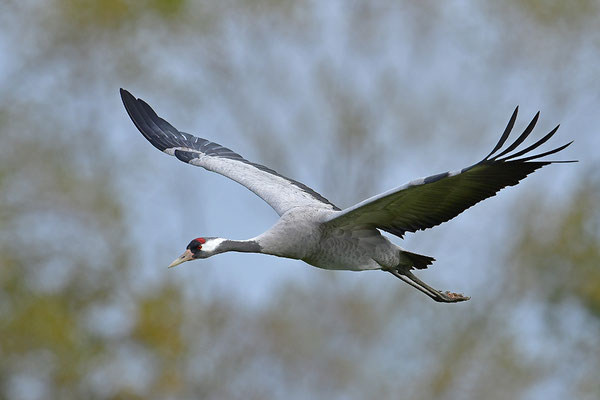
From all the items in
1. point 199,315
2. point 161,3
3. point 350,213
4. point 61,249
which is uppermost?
point 161,3

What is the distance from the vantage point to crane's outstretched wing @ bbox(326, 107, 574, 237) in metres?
7.57

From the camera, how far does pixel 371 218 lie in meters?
8.40

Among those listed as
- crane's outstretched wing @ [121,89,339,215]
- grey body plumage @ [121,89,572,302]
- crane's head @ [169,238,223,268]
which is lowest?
crane's head @ [169,238,223,268]

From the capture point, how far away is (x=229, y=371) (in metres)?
21.5

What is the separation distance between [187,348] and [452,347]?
631 cm

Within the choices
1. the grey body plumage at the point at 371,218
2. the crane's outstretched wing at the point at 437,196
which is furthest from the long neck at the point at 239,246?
the crane's outstretched wing at the point at 437,196

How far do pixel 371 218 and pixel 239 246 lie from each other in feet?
2.95

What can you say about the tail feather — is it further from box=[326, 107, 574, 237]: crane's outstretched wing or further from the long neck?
the long neck

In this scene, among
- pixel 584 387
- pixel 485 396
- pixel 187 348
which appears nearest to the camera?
pixel 187 348

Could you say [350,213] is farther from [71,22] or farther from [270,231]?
[71,22]

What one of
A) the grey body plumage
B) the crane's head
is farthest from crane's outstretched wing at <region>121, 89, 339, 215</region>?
the crane's head

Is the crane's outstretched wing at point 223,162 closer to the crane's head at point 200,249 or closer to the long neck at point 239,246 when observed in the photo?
the long neck at point 239,246

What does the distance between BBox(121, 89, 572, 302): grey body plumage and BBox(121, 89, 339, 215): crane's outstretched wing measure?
0.6 inches

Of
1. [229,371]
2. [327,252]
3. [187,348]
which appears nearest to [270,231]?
[327,252]
